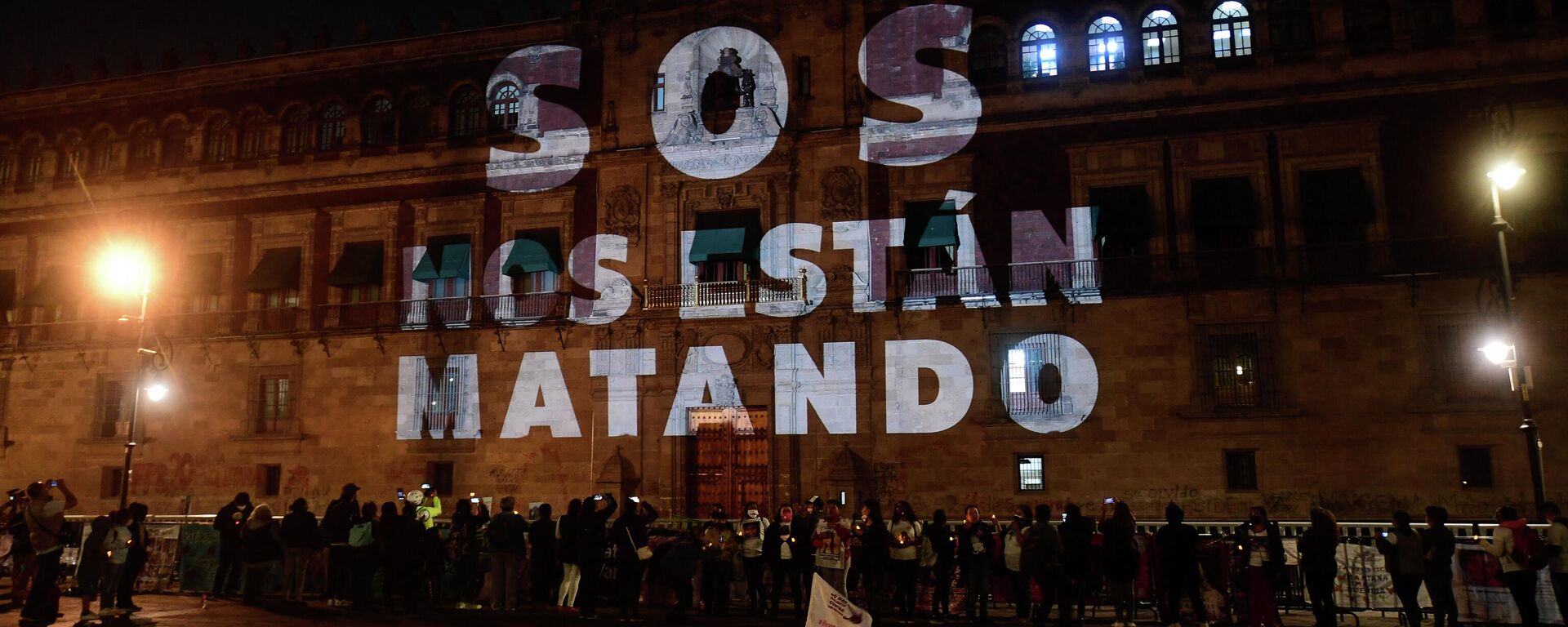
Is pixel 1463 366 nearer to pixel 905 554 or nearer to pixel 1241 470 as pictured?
pixel 1241 470

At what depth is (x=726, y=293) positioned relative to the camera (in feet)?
81.9

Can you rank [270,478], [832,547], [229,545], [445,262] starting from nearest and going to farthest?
[832,547], [229,545], [445,262], [270,478]

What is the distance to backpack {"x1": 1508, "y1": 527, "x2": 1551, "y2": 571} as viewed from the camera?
42.4 feet

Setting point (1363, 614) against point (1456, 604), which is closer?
point (1456, 604)

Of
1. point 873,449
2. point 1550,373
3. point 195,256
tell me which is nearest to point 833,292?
point 873,449

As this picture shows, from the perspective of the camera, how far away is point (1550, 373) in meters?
21.1

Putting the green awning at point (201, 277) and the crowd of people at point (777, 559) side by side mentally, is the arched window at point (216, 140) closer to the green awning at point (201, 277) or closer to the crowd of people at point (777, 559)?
the green awning at point (201, 277)

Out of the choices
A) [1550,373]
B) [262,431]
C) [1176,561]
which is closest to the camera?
[1176,561]

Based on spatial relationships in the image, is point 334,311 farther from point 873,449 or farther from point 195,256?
point 873,449

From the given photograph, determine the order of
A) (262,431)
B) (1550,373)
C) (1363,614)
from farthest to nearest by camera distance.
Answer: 1. (262,431)
2. (1550,373)
3. (1363,614)

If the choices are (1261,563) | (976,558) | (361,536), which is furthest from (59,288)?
(1261,563)

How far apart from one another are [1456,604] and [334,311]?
24982 mm

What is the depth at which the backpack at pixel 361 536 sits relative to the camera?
52.2 ft

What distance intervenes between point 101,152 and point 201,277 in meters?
5.78
